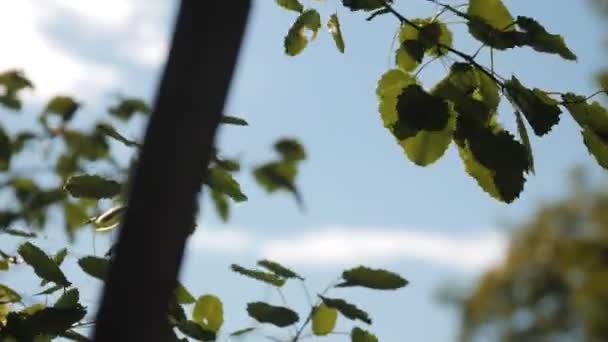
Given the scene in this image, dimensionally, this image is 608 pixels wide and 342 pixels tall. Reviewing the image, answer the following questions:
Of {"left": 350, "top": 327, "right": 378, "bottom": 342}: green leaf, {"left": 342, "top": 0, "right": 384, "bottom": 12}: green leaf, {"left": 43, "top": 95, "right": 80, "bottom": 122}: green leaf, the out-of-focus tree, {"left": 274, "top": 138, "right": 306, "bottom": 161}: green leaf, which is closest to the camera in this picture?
{"left": 342, "top": 0, "right": 384, "bottom": 12}: green leaf

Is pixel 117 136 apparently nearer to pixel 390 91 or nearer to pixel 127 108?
pixel 390 91

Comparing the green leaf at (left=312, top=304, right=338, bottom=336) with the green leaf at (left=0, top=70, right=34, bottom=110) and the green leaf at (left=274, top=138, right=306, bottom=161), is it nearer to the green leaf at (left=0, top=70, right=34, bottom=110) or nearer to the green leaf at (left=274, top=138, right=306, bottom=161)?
the green leaf at (left=274, top=138, right=306, bottom=161)

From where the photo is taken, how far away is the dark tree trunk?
101 cm

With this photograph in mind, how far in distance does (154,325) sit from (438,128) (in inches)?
53.3

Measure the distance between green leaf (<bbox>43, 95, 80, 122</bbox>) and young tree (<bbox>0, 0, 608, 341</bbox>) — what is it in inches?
46.7

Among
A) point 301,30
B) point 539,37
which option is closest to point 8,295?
point 301,30

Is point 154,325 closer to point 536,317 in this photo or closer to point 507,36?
point 507,36

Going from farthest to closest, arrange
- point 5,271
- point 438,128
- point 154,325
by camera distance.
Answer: point 5,271, point 438,128, point 154,325

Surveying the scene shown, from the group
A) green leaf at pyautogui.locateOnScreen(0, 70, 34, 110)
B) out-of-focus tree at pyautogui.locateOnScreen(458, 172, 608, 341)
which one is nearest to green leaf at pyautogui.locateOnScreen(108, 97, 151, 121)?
green leaf at pyautogui.locateOnScreen(0, 70, 34, 110)

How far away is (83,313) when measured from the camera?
103 inches

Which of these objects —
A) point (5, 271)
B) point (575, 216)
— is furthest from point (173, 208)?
point (575, 216)

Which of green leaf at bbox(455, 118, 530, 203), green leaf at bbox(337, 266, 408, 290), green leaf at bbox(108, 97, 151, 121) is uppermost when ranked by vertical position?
green leaf at bbox(108, 97, 151, 121)

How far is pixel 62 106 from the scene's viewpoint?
4.67 m

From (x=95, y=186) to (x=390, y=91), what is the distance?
2.67ft
